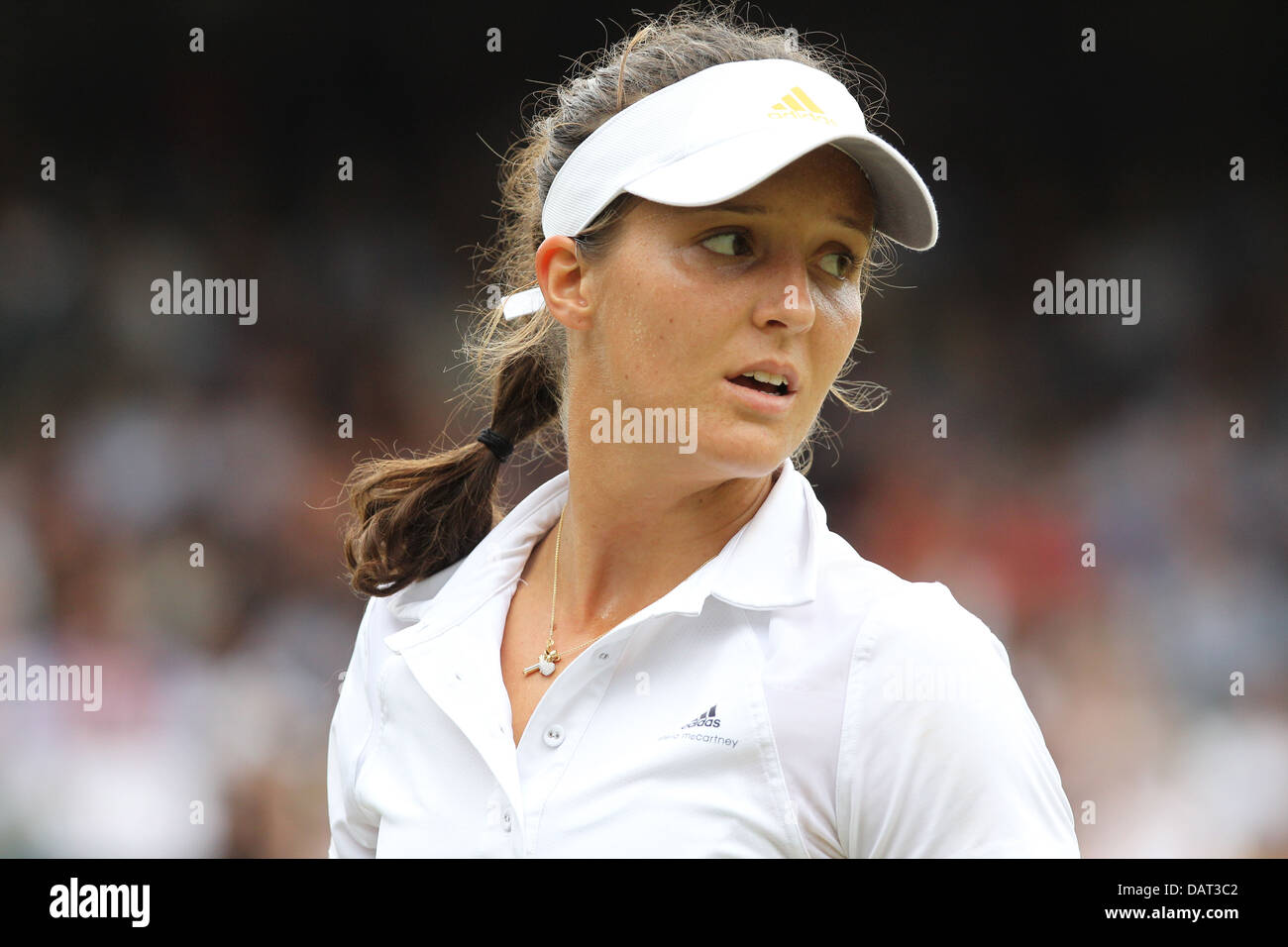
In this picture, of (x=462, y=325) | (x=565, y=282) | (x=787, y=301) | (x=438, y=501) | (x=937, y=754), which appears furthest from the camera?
(x=462, y=325)

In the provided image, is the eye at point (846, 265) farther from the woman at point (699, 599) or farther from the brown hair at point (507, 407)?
the brown hair at point (507, 407)

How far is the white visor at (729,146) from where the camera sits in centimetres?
133

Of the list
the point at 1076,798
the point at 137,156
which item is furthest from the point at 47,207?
the point at 1076,798

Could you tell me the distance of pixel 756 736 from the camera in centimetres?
128

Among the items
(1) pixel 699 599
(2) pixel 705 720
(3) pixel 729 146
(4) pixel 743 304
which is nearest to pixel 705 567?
(1) pixel 699 599

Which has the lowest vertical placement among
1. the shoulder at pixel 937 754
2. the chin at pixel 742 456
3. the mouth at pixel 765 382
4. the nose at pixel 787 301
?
the shoulder at pixel 937 754

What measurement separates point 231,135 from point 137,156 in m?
0.33

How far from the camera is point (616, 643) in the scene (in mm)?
1407

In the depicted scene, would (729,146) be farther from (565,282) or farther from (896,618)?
(896,618)

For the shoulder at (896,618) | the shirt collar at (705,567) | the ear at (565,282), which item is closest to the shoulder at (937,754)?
the shoulder at (896,618)

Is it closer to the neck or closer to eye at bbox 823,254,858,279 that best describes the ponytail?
the neck

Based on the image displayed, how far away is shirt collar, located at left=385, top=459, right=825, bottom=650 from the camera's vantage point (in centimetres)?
138

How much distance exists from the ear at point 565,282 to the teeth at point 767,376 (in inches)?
9.2

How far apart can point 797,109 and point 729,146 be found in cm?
9
